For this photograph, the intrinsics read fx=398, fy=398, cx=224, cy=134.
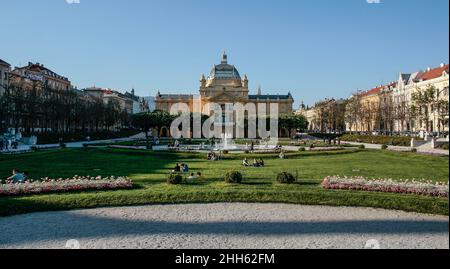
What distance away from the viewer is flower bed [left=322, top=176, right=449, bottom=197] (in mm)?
15055

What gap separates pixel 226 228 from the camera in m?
10.8

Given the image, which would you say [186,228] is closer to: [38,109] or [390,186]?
[390,186]

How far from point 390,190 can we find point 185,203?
8296 millimetres

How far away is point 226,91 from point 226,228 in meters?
119

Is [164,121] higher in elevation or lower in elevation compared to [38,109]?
lower

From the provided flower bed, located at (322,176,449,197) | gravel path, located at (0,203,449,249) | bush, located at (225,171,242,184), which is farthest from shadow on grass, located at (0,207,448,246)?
bush, located at (225,171,242,184)

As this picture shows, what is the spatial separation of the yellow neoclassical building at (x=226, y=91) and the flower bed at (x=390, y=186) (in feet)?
356

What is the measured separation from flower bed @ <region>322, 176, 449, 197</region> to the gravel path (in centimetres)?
280

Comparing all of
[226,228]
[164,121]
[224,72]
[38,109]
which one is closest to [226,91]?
[224,72]

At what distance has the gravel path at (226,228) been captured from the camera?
9305 millimetres
